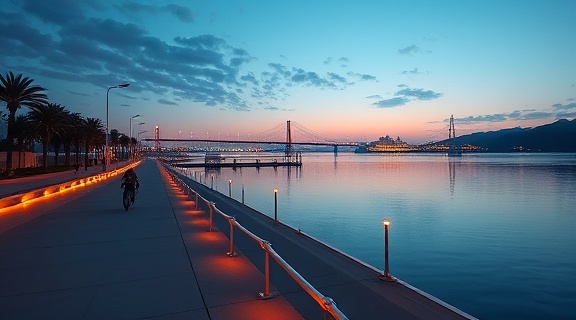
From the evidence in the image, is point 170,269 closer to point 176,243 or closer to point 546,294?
point 176,243

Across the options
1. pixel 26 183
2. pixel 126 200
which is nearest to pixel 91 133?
pixel 26 183

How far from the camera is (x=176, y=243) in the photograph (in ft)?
28.1

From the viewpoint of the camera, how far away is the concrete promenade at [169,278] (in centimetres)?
500

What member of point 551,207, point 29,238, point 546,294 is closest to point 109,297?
point 29,238

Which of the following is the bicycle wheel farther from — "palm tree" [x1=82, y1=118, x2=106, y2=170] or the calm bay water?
"palm tree" [x1=82, y1=118, x2=106, y2=170]

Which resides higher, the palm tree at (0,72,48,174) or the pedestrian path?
the palm tree at (0,72,48,174)

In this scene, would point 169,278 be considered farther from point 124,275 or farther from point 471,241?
point 471,241

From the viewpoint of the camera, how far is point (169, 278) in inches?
242

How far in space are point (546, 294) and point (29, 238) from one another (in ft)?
41.5

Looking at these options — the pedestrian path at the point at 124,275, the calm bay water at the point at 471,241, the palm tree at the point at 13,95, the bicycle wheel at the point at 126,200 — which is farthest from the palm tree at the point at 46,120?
the pedestrian path at the point at 124,275

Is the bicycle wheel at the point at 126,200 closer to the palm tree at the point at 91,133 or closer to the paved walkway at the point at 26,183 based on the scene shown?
the paved walkway at the point at 26,183

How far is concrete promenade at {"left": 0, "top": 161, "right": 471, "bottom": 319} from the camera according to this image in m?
5.00

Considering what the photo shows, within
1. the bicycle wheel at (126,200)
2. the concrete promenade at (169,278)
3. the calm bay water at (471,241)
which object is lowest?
the calm bay water at (471,241)

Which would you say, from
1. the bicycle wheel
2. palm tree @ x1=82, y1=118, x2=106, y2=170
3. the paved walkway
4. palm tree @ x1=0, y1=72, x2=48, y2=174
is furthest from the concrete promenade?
palm tree @ x1=82, y1=118, x2=106, y2=170
